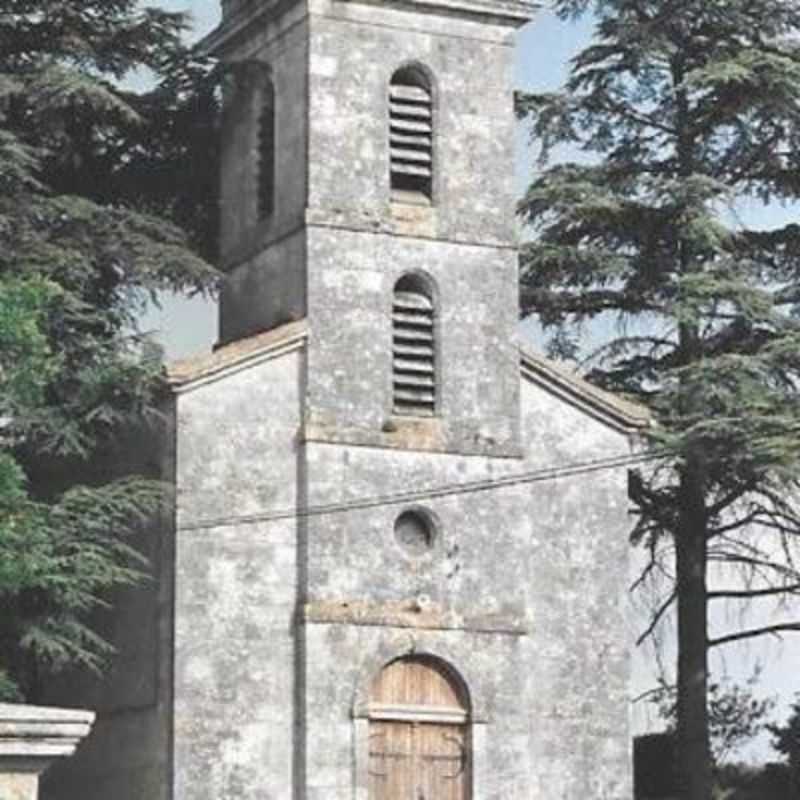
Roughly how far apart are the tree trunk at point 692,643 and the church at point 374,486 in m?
2.29

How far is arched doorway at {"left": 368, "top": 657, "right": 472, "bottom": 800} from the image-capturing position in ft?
97.6

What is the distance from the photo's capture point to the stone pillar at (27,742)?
834cm

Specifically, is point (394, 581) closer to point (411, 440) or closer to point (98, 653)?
point (411, 440)

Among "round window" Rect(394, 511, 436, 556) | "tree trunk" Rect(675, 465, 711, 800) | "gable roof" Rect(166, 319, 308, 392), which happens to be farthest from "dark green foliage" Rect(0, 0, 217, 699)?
"tree trunk" Rect(675, 465, 711, 800)

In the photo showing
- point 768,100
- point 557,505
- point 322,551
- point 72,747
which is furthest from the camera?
point 768,100

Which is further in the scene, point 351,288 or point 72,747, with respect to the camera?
point 351,288

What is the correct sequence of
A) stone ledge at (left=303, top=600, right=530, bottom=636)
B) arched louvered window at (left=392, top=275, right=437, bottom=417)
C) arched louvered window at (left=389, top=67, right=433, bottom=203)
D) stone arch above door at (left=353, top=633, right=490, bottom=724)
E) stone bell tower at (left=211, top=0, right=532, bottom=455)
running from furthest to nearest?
arched louvered window at (left=389, top=67, right=433, bottom=203), arched louvered window at (left=392, top=275, right=437, bottom=417), stone bell tower at (left=211, top=0, right=532, bottom=455), stone arch above door at (left=353, top=633, right=490, bottom=724), stone ledge at (left=303, top=600, right=530, bottom=636)

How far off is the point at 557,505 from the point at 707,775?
4.74m

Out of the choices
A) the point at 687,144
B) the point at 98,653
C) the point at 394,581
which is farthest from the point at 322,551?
the point at 687,144

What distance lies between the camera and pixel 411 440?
3053 centimetres

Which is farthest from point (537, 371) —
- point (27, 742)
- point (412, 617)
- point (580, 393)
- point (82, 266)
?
point (27, 742)

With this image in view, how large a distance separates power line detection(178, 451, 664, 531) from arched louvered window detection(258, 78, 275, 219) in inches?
185

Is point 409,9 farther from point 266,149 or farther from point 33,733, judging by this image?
point 33,733

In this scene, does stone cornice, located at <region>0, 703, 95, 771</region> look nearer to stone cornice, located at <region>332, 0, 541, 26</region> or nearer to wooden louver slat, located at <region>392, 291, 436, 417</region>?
wooden louver slat, located at <region>392, 291, 436, 417</region>
